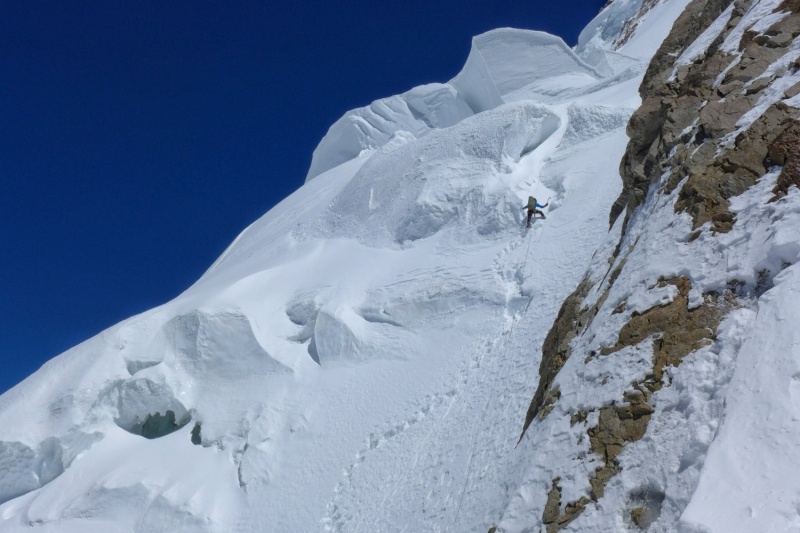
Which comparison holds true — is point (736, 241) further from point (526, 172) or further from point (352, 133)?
point (352, 133)

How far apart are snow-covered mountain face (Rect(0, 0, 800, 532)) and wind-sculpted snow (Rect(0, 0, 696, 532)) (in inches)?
2.3

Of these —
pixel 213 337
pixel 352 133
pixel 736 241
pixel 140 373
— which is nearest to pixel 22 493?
pixel 140 373

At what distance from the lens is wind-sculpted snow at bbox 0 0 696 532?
1048 cm

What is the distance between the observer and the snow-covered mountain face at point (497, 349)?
452 cm

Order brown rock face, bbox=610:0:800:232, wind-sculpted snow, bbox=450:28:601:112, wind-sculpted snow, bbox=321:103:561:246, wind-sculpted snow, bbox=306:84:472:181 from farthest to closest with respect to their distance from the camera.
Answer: wind-sculpted snow, bbox=306:84:472:181, wind-sculpted snow, bbox=450:28:601:112, wind-sculpted snow, bbox=321:103:561:246, brown rock face, bbox=610:0:800:232

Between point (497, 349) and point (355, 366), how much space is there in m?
3.20

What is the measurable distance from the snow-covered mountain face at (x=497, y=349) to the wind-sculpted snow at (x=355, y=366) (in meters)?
0.06

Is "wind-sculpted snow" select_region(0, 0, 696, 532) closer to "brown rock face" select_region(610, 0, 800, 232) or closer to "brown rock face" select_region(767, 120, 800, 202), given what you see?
"brown rock face" select_region(610, 0, 800, 232)

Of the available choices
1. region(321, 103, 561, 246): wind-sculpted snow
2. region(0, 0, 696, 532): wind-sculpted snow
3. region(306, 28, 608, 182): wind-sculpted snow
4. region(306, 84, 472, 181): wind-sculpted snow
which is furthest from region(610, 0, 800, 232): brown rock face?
region(306, 84, 472, 181): wind-sculpted snow

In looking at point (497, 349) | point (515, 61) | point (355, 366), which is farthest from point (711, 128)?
point (515, 61)

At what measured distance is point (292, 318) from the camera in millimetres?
15305

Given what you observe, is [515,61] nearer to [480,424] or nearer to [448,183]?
[448,183]

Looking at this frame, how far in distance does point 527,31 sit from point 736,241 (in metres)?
26.8

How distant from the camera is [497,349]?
11.8m
